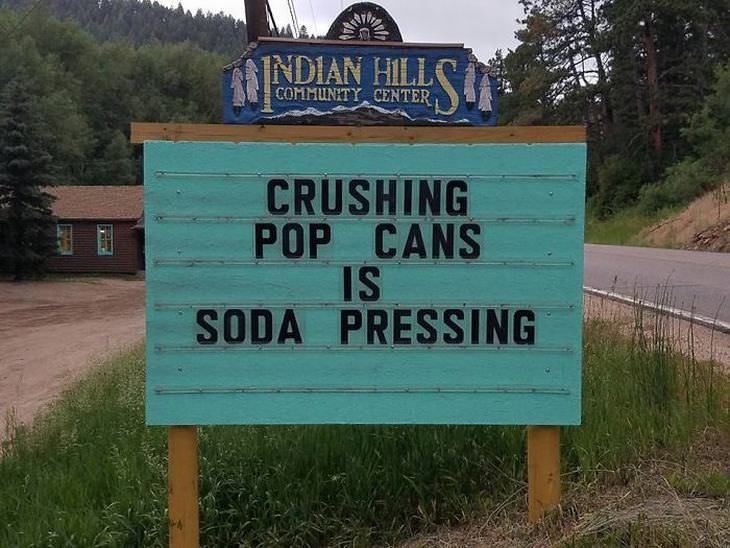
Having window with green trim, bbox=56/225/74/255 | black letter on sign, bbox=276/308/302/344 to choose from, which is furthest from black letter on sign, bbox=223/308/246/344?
window with green trim, bbox=56/225/74/255

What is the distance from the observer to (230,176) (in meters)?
3.56

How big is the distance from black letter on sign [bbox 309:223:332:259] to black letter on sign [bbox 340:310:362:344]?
0.33 meters

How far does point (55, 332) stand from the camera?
2102 centimetres

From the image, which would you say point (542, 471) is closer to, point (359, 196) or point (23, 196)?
point (359, 196)

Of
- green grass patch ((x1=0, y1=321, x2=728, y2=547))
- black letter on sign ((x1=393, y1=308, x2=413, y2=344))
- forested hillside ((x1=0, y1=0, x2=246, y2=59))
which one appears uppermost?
forested hillside ((x1=0, y1=0, x2=246, y2=59))

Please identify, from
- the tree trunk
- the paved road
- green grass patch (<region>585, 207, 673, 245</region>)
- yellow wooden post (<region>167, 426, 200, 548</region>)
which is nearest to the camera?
yellow wooden post (<region>167, 426, 200, 548</region>)

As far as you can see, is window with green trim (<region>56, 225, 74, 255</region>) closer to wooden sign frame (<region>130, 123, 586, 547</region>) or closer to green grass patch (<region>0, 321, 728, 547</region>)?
green grass patch (<region>0, 321, 728, 547</region>)

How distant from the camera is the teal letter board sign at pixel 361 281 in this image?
3.56m

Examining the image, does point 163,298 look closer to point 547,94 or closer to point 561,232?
point 561,232

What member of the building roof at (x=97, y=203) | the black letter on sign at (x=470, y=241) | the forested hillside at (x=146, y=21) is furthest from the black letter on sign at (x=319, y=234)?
the forested hillside at (x=146, y=21)

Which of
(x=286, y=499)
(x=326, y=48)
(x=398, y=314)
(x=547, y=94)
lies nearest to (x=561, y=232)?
(x=398, y=314)

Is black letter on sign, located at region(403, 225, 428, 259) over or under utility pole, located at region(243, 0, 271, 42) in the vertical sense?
under

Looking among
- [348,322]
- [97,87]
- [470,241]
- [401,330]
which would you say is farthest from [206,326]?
[97,87]

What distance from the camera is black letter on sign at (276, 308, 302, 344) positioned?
141 inches
